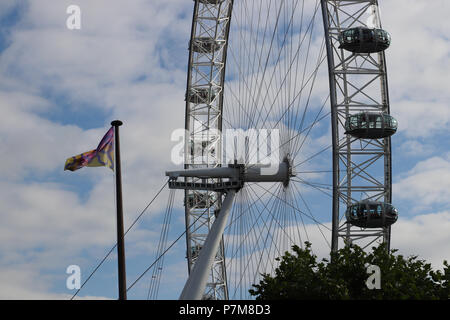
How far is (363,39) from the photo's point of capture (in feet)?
109

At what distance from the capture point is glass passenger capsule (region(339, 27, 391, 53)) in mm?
33125

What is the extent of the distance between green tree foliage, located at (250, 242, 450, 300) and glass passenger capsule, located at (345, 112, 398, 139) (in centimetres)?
688

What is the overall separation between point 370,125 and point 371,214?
390cm

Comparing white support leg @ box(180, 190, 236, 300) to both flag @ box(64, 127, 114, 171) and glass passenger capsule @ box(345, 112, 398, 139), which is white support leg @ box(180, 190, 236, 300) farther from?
glass passenger capsule @ box(345, 112, 398, 139)

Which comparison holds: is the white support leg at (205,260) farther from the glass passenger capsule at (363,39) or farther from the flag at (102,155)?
the glass passenger capsule at (363,39)

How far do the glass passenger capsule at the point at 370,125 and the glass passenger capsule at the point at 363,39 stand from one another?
3179 millimetres

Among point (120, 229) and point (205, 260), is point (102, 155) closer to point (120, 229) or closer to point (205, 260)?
point (120, 229)

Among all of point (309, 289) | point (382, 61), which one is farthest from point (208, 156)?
point (309, 289)

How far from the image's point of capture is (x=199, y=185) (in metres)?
38.1

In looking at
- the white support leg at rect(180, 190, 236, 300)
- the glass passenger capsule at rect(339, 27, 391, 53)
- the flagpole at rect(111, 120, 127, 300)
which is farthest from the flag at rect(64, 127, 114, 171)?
the glass passenger capsule at rect(339, 27, 391, 53)

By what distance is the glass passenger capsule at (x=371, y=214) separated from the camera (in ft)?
103

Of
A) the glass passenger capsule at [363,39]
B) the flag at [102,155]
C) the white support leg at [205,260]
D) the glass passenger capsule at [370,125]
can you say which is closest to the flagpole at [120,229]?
the flag at [102,155]

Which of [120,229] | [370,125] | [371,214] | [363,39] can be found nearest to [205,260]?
[371,214]
